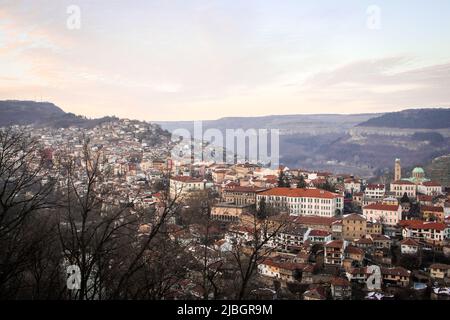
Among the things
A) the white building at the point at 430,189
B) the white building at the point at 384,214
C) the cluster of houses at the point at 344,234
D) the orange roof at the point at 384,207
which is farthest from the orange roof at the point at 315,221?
the white building at the point at 430,189

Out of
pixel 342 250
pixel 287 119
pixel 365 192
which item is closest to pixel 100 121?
pixel 287 119

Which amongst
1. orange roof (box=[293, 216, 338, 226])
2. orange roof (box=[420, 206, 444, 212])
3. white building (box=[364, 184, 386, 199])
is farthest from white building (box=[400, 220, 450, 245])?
white building (box=[364, 184, 386, 199])

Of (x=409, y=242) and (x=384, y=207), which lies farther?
(x=384, y=207)

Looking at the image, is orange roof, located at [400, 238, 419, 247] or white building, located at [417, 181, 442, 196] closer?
orange roof, located at [400, 238, 419, 247]

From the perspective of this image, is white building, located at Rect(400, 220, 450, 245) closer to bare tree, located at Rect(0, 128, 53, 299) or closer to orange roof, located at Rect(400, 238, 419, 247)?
orange roof, located at Rect(400, 238, 419, 247)

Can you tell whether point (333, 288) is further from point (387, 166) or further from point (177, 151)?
point (387, 166)

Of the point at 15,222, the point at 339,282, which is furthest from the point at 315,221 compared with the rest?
the point at 15,222

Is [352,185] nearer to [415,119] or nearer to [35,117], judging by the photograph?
[415,119]

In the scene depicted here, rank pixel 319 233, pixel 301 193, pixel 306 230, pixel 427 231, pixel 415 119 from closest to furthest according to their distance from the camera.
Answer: pixel 319 233
pixel 427 231
pixel 306 230
pixel 301 193
pixel 415 119
